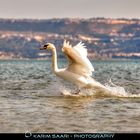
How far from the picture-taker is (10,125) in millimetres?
16625

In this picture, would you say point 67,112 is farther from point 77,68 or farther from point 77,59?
point 77,68

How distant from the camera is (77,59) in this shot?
23422 millimetres

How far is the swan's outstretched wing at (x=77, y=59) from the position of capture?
23.2 m

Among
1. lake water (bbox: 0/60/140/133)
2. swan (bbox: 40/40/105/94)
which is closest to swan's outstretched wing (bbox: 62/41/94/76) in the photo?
swan (bbox: 40/40/105/94)

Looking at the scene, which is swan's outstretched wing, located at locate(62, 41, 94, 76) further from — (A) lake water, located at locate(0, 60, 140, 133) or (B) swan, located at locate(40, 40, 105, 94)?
(A) lake water, located at locate(0, 60, 140, 133)

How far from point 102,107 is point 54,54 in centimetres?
409

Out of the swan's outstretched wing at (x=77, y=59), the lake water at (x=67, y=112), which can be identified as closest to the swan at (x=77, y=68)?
the swan's outstretched wing at (x=77, y=59)

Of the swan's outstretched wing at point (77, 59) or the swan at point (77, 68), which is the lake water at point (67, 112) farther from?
the swan's outstretched wing at point (77, 59)

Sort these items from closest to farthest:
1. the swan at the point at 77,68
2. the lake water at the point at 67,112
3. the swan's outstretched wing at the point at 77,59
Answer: the lake water at the point at 67,112 → the swan's outstretched wing at the point at 77,59 → the swan at the point at 77,68

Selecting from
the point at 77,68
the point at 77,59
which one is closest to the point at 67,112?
the point at 77,59

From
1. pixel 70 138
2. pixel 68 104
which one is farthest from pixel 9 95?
pixel 70 138

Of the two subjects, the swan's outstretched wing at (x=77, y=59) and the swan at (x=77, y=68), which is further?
the swan at (x=77, y=68)

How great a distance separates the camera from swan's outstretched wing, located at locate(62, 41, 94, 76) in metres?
23.2

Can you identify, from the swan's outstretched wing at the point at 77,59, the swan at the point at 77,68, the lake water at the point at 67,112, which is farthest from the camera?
the swan at the point at 77,68
